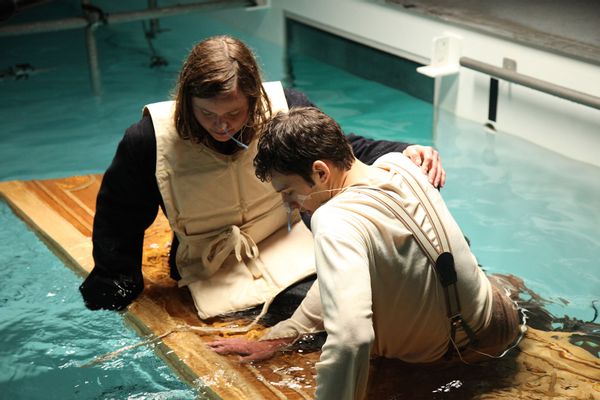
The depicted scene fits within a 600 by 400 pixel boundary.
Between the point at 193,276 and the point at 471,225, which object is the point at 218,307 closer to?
the point at 193,276

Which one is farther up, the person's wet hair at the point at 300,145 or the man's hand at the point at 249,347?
the person's wet hair at the point at 300,145

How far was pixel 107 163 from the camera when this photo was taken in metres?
5.16

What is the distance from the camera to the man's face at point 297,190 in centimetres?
226

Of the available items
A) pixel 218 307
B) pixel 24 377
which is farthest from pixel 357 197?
pixel 24 377

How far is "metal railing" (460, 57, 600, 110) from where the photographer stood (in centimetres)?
431

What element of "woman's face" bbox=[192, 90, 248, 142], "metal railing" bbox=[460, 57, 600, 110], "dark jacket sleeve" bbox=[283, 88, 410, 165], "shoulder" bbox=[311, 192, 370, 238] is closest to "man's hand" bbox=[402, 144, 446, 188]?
"dark jacket sleeve" bbox=[283, 88, 410, 165]

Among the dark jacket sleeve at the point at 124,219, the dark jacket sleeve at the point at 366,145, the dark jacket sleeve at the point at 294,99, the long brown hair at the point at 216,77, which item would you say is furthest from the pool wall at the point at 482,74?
the dark jacket sleeve at the point at 124,219

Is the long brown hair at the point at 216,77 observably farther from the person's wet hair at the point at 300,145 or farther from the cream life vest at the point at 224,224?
the person's wet hair at the point at 300,145

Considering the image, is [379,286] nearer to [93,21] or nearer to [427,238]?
[427,238]

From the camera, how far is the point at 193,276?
10.5 feet

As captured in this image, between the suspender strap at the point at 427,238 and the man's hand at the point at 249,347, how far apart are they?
711 millimetres

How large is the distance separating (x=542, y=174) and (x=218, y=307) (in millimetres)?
2317

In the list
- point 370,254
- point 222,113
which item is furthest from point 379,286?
point 222,113

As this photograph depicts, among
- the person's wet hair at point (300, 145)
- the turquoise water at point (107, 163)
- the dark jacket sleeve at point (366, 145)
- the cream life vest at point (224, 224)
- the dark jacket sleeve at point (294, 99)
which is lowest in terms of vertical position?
the turquoise water at point (107, 163)
